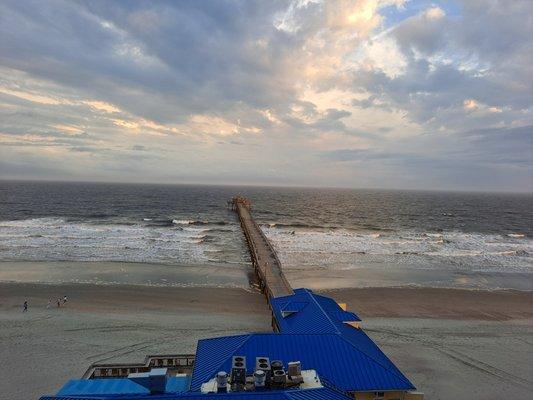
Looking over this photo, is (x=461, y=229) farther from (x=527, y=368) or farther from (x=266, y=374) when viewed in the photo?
(x=266, y=374)

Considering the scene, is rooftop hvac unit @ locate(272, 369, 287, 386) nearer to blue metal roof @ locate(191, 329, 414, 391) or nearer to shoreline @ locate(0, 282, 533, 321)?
blue metal roof @ locate(191, 329, 414, 391)

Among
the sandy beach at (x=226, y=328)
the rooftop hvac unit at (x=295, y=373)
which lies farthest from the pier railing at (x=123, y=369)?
the rooftop hvac unit at (x=295, y=373)

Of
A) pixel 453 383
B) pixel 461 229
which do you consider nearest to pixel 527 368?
pixel 453 383

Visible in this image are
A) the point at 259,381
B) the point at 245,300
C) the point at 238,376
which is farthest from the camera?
the point at 245,300

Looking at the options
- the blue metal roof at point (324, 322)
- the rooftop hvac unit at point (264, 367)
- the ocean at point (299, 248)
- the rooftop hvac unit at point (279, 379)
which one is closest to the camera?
the rooftop hvac unit at point (279, 379)

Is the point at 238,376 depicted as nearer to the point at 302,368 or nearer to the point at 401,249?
the point at 302,368

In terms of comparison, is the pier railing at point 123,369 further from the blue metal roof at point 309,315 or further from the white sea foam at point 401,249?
the white sea foam at point 401,249

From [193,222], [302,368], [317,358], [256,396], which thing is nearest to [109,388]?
[256,396]
